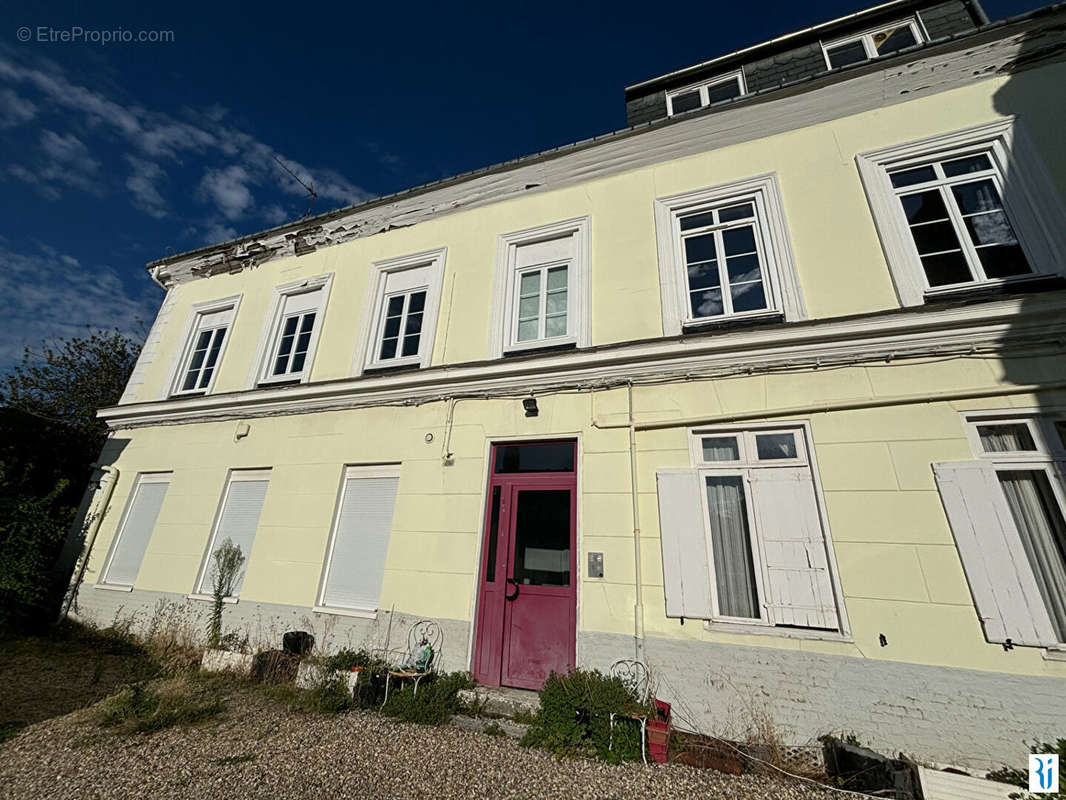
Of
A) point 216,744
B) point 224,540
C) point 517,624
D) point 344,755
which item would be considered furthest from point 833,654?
point 224,540

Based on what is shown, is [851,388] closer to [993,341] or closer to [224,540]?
[993,341]

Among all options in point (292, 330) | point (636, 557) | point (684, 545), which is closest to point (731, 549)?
point (684, 545)

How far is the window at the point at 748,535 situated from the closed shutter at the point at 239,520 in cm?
620

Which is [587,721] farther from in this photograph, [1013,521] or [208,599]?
[208,599]

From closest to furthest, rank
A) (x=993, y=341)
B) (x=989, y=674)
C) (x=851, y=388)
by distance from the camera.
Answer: (x=989, y=674) → (x=993, y=341) → (x=851, y=388)

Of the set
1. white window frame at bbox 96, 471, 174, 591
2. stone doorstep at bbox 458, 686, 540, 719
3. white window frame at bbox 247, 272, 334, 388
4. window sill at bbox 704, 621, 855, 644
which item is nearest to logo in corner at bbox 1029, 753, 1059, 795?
window sill at bbox 704, 621, 855, 644

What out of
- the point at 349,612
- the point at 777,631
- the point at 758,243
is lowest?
the point at 349,612

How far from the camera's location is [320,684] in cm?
471

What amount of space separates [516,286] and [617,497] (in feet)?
12.0

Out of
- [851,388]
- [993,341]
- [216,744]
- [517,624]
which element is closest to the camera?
[216,744]

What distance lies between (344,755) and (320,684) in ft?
4.41

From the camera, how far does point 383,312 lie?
7.50m

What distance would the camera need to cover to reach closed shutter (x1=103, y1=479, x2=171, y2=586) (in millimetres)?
7363

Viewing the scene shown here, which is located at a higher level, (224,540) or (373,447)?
(373,447)
